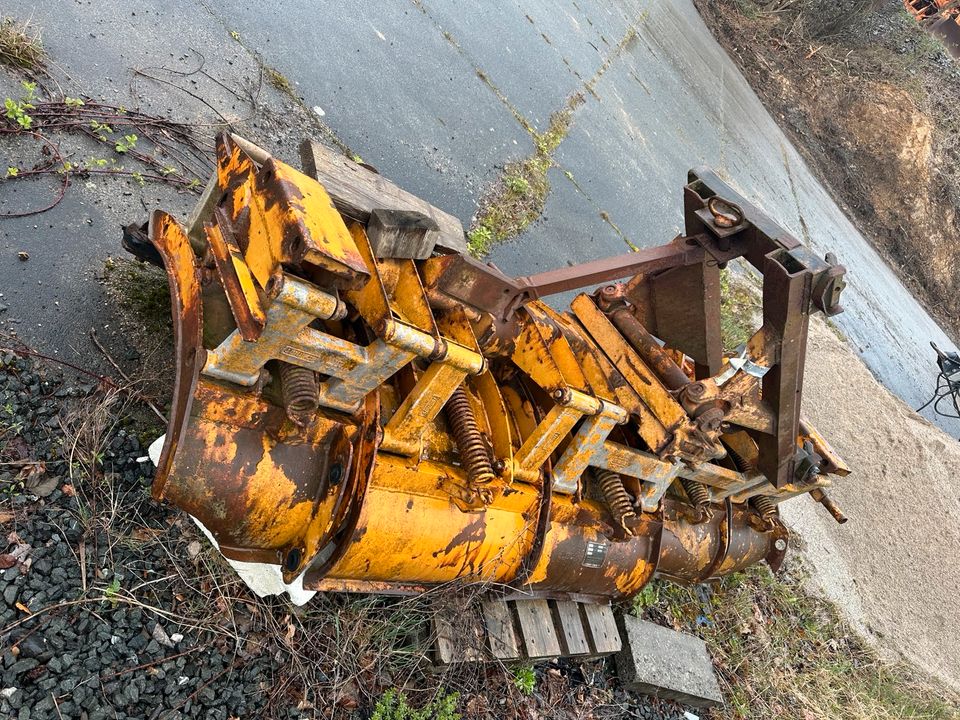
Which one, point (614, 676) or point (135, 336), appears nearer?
point (135, 336)

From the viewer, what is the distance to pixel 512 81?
256 inches

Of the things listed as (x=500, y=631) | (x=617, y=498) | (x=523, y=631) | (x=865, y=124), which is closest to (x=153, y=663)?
(x=500, y=631)

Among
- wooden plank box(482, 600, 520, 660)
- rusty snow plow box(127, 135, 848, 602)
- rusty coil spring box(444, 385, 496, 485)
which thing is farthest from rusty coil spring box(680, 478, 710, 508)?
rusty coil spring box(444, 385, 496, 485)

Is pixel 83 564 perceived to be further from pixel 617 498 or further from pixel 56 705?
pixel 617 498

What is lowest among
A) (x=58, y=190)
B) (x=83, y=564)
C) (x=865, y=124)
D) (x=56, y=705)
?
(x=56, y=705)

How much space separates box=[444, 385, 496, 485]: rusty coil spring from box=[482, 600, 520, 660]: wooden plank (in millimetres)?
721

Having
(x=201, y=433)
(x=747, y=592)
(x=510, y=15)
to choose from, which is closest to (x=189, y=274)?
(x=201, y=433)

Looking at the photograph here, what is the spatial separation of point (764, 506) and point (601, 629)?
1.28m

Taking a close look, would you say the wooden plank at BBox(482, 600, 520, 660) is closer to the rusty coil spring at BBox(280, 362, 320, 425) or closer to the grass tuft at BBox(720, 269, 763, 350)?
the rusty coil spring at BBox(280, 362, 320, 425)

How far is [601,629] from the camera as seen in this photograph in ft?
10.6

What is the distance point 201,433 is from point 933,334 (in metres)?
14.0

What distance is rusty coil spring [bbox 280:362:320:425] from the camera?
2.04m

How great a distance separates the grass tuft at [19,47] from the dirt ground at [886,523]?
5535 mm

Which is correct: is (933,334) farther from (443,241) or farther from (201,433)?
(201,433)
